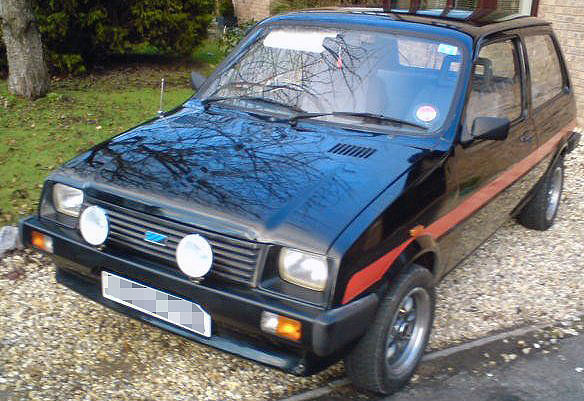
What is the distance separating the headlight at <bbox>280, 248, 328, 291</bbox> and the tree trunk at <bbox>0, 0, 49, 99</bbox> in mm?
6194

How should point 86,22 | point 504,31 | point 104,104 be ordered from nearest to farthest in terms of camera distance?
point 504,31 < point 104,104 < point 86,22

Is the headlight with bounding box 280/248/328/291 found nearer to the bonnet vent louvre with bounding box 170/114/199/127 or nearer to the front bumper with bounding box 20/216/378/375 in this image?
the front bumper with bounding box 20/216/378/375

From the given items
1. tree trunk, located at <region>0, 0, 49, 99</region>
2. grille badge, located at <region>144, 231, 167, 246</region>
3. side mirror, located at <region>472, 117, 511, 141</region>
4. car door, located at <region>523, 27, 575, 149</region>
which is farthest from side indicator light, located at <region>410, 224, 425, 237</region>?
tree trunk, located at <region>0, 0, 49, 99</region>

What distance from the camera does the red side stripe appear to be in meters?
2.69

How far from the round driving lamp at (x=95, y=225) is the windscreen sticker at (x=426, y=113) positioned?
1.79 meters

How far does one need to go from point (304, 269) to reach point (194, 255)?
1.59 ft

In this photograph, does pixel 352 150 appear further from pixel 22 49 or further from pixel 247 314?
pixel 22 49

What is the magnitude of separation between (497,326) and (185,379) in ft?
6.68

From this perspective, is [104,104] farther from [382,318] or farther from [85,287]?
[382,318]

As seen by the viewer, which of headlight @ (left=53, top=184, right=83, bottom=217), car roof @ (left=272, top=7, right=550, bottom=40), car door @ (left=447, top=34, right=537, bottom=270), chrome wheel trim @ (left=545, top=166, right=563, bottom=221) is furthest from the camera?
chrome wheel trim @ (left=545, top=166, right=563, bottom=221)

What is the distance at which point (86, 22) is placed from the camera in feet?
30.0

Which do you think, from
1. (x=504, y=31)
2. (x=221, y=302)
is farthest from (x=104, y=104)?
(x=221, y=302)

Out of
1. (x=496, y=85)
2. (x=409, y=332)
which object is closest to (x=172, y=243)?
(x=409, y=332)

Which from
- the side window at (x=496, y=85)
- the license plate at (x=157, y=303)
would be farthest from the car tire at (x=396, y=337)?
the side window at (x=496, y=85)
